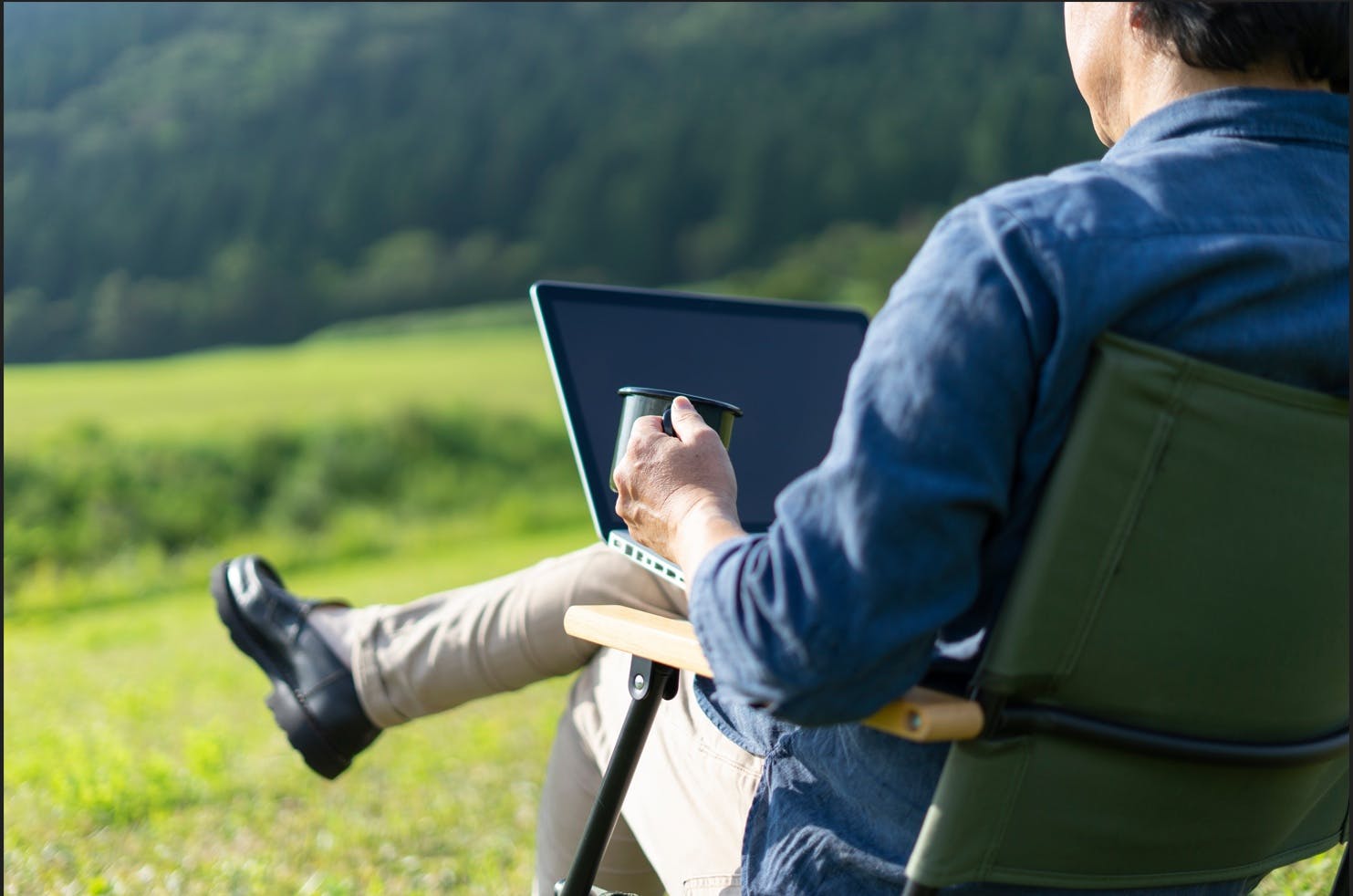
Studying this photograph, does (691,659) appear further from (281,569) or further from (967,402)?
(281,569)

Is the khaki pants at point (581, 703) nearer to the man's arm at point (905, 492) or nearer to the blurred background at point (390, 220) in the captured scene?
the man's arm at point (905, 492)

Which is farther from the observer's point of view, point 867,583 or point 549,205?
point 549,205

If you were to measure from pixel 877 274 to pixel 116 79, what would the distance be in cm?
703

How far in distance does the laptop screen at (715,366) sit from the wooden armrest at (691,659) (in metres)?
0.15

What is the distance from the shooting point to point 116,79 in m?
11.8

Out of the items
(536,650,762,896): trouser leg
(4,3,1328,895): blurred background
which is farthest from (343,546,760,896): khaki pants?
(4,3,1328,895): blurred background

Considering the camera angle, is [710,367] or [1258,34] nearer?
[1258,34]

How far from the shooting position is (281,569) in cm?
729

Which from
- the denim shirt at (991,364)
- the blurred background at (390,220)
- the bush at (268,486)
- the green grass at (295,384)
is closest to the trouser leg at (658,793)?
the denim shirt at (991,364)

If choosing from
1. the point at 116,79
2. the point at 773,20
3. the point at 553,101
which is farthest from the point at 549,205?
the point at 116,79

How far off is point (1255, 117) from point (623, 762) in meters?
0.82

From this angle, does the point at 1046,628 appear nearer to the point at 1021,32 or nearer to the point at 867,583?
the point at 867,583

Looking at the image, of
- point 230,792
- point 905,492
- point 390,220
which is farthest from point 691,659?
point 390,220

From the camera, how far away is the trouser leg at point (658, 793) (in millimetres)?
1368
